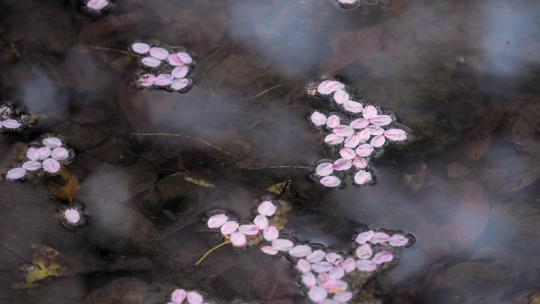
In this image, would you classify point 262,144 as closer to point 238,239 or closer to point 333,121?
point 333,121

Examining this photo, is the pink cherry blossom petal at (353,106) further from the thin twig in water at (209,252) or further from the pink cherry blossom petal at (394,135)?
the thin twig in water at (209,252)

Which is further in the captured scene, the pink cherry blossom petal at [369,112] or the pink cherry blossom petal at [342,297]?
the pink cherry blossom petal at [369,112]

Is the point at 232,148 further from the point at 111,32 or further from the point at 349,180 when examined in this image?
the point at 111,32

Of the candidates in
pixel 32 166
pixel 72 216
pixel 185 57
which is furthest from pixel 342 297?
pixel 32 166

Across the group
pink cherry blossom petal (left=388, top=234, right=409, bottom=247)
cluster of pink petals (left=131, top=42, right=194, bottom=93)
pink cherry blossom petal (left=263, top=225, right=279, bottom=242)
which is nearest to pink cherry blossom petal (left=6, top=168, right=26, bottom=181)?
cluster of pink petals (left=131, top=42, right=194, bottom=93)

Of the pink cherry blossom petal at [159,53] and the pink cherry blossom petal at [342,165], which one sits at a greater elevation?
the pink cherry blossom petal at [342,165]

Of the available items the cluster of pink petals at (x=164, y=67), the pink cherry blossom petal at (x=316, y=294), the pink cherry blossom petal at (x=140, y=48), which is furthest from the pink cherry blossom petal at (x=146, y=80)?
the pink cherry blossom petal at (x=316, y=294)

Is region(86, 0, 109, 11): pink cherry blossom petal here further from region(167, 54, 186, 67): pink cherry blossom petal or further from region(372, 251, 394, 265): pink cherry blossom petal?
region(372, 251, 394, 265): pink cherry blossom petal
